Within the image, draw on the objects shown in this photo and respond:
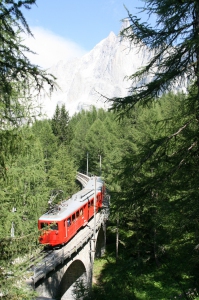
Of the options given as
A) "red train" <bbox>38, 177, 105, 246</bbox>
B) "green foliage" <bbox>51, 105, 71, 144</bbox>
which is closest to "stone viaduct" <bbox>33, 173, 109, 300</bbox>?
"red train" <bbox>38, 177, 105, 246</bbox>

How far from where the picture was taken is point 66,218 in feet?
54.7

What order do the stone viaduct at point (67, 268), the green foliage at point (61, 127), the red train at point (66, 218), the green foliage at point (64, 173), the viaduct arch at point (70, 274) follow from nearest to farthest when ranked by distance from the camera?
1. the stone viaduct at point (67, 268)
2. the viaduct arch at point (70, 274)
3. the red train at point (66, 218)
4. the green foliage at point (64, 173)
5. the green foliage at point (61, 127)

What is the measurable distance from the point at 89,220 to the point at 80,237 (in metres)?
4.24

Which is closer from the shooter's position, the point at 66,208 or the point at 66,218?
the point at 66,218

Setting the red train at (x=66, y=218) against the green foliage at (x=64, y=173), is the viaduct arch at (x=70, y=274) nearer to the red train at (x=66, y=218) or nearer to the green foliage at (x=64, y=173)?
the red train at (x=66, y=218)

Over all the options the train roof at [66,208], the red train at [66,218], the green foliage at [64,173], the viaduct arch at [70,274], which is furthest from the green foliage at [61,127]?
the viaduct arch at [70,274]

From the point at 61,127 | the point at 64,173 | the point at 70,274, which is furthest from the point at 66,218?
the point at 61,127

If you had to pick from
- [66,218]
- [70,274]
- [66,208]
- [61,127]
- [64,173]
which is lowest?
[70,274]

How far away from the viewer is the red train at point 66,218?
52.7ft

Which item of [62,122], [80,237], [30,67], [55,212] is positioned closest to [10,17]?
[30,67]

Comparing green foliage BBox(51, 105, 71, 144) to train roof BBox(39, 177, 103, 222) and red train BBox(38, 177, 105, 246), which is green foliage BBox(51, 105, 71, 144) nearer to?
train roof BBox(39, 177, 103, 222)

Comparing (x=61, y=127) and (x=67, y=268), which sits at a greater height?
(x=61, y=127)

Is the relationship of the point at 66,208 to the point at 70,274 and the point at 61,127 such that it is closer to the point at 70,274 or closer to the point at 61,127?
the point at 70,274

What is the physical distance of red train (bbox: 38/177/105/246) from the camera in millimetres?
16055
